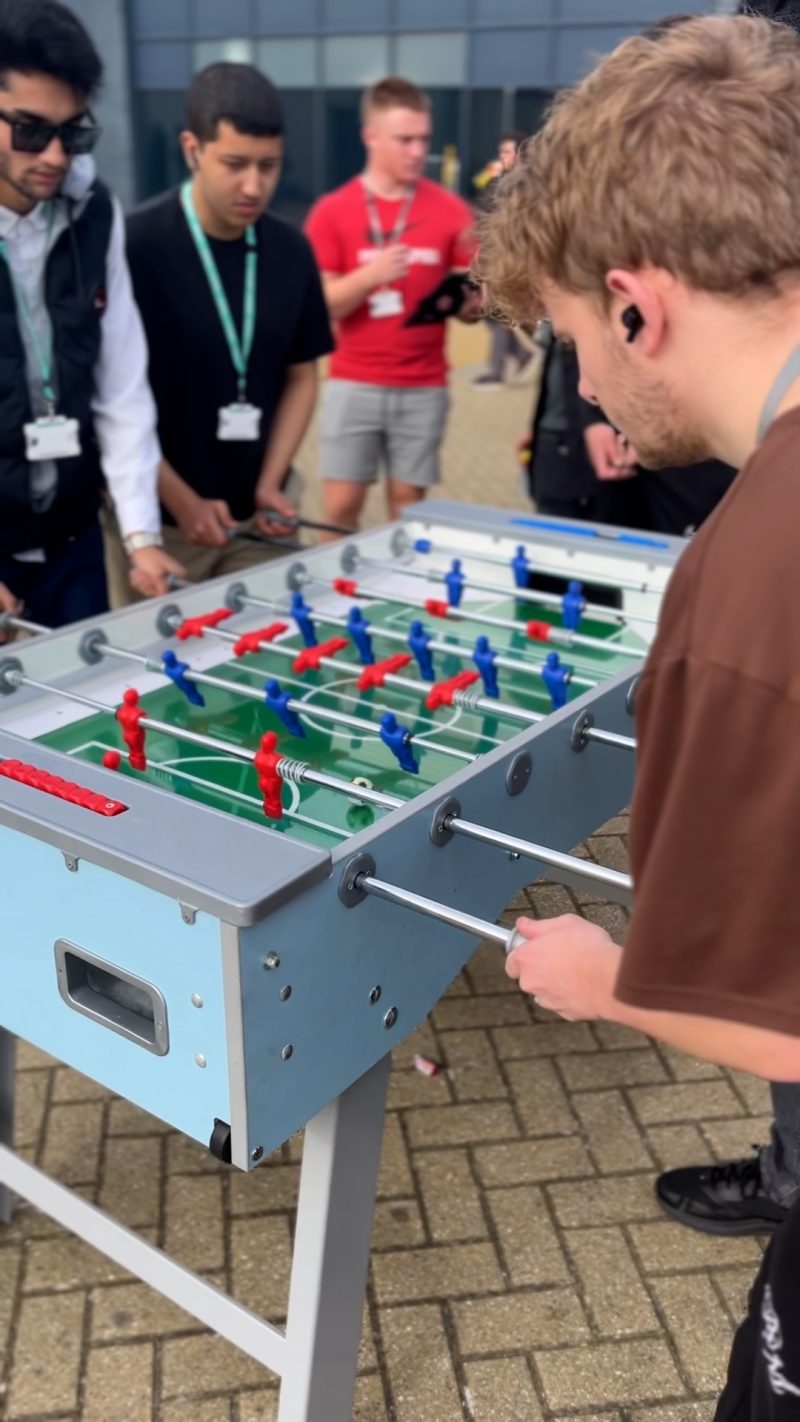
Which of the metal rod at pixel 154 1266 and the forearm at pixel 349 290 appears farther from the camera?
the forearm at pixel 349 290

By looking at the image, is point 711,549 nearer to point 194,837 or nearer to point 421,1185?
point 194,837

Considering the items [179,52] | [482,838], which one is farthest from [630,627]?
[179,52]

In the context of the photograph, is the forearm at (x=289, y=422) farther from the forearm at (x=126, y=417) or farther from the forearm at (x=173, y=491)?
the forearm at (x=126, y=417)

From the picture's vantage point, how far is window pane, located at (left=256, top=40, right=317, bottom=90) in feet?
51.4

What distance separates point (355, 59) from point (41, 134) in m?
15.1

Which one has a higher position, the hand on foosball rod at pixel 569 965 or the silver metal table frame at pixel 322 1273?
the hand on foosball rod at pixel 569 965

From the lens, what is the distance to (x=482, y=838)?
4.79ft

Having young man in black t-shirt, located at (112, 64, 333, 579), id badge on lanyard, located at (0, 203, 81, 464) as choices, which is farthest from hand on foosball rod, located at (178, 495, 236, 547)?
id badge on lanyard, located at (0, 203, 81, 464)

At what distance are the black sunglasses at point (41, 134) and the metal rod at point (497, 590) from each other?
1.08m

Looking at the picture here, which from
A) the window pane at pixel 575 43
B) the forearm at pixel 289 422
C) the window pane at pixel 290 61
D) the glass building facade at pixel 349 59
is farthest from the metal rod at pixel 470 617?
the window pane at pixel 290 61

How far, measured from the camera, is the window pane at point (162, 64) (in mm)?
16312

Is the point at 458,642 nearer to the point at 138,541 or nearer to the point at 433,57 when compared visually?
the point at 138,541

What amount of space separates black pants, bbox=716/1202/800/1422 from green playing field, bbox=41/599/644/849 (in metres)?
0.74

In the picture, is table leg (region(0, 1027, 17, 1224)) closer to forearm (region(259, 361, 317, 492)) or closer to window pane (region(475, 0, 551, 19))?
forearm (region(259, 361, 317, 492))
